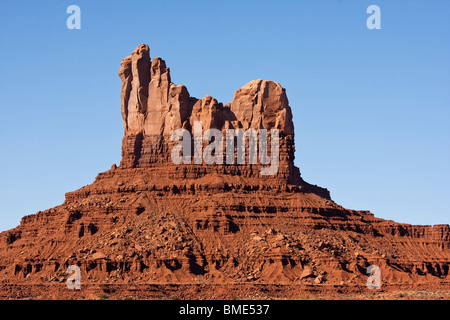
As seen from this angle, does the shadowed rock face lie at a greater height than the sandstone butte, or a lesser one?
greater

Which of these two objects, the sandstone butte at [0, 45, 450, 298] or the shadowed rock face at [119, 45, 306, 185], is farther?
the shadowed rock face at [119, 45, 306, 185]

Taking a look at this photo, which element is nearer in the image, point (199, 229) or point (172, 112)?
point (199, 229)

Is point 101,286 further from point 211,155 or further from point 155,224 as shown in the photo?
point 211,155

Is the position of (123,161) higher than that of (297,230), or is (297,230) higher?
(123,161)

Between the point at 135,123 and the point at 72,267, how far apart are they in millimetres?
32537

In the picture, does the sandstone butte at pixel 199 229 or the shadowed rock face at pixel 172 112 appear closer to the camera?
the sandstone butte at pixel 199 229

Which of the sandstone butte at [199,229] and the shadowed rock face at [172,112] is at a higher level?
the shadowed rock face at [172,112]

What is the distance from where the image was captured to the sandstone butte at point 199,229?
151 meters

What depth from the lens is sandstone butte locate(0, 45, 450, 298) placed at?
5930 inches

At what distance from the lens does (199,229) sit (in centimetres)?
16075

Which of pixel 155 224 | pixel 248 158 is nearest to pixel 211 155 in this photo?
pixel 248 158

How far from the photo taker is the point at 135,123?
179m

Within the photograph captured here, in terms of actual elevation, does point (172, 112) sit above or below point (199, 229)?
above
